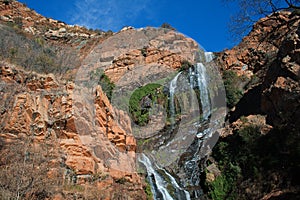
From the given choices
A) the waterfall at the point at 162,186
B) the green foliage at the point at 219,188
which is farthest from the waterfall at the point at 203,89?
the green foliage at the point at 219,188

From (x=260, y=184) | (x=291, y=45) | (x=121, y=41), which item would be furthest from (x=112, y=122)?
(x=121, y=41)

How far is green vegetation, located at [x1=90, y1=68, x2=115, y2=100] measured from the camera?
21181mm

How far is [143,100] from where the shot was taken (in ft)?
70.6

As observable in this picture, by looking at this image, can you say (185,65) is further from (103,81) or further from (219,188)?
(219,188)

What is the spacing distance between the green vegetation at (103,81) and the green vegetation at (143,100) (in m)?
1.86

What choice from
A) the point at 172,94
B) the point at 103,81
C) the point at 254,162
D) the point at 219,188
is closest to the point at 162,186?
the point at 219,188

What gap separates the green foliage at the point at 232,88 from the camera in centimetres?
1972

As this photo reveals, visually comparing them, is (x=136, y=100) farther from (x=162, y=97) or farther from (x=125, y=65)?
(x=125, y=65)

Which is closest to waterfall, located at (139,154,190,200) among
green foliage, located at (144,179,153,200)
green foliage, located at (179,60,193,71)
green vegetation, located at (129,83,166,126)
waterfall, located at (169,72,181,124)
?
green foliage, located at (144,179,153,200)

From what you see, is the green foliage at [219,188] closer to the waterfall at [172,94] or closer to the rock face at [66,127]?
the rock face at [66,127]

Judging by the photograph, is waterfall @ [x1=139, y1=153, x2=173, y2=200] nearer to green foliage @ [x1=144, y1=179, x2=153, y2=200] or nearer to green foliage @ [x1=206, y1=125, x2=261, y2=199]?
green foliage @ [x1=144, y1=179, x2=153, y2=200]

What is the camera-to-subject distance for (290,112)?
1151 centimetres

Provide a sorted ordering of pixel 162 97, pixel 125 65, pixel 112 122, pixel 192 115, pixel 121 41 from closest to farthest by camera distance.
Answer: pixel 112 122 → pixel 192 115 → pixel 162 97 → pixel 125 65 → pixel 121 41

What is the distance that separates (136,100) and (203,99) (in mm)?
5018
